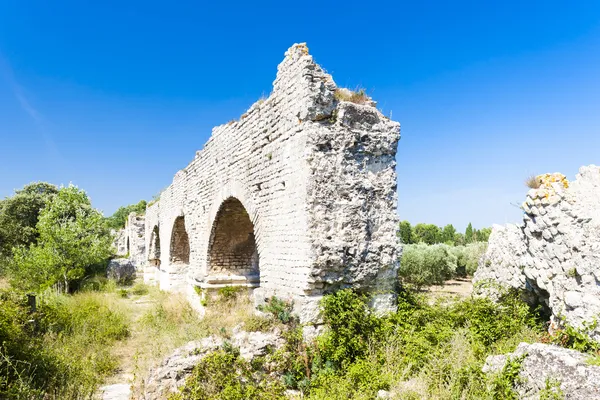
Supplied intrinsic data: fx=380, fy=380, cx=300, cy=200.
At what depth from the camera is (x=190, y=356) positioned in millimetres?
4855

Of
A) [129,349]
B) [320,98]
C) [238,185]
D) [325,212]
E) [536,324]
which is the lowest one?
[129,349]

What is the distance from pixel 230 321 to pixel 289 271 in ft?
4.75

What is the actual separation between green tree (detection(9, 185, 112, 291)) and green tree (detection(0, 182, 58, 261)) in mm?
8656

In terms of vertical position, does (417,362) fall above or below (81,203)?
below

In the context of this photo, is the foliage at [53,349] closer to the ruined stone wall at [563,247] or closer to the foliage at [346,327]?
the foliage at [346,327]

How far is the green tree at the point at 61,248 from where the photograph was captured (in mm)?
12664

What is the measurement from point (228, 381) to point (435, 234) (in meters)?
35.0

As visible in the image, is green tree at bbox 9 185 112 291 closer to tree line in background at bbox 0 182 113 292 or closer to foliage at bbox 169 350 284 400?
tree line in background at bbox 0 182 113 292

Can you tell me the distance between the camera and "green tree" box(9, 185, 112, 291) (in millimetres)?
12664

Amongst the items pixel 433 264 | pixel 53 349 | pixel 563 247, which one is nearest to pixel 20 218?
pixel 53 349

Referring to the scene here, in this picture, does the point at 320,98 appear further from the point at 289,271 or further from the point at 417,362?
the point at 417,362

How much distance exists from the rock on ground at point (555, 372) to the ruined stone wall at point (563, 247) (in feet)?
2.50

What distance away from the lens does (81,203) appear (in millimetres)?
15227

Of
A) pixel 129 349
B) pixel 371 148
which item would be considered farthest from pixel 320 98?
pixel 129 349
